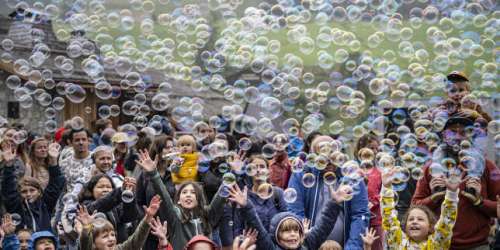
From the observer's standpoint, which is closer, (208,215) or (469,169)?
(469,169)

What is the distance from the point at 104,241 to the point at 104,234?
0.19 ft

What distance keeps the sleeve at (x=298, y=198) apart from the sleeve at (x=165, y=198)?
0.88 meters

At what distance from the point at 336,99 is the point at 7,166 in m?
3.25

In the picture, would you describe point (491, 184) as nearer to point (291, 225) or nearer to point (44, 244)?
point (291, 225)

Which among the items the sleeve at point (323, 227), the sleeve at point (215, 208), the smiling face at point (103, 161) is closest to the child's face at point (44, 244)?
the smiling face at point (103, 161)

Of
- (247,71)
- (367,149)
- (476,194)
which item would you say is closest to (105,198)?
Result: (367,149)

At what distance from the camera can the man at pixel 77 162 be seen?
745cm

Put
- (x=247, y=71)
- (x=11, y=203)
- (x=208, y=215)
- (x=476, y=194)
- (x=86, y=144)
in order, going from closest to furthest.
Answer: (x=476, y=194), (x=208, y=215), (x=11, y=203), (x=86, y=144), (x=247, y=71)

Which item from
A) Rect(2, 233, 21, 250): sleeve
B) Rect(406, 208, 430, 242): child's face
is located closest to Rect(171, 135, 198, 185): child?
Rect(2, 233, 21, 250): sleeve

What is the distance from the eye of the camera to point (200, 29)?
9156 mm

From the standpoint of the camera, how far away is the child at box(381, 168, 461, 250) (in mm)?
5379

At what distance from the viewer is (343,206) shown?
6145 mm

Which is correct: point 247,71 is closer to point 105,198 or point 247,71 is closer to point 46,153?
point 46,153

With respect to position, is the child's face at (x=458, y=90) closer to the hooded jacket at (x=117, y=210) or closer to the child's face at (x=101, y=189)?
the hooded jacket at (x=117, y=210)
